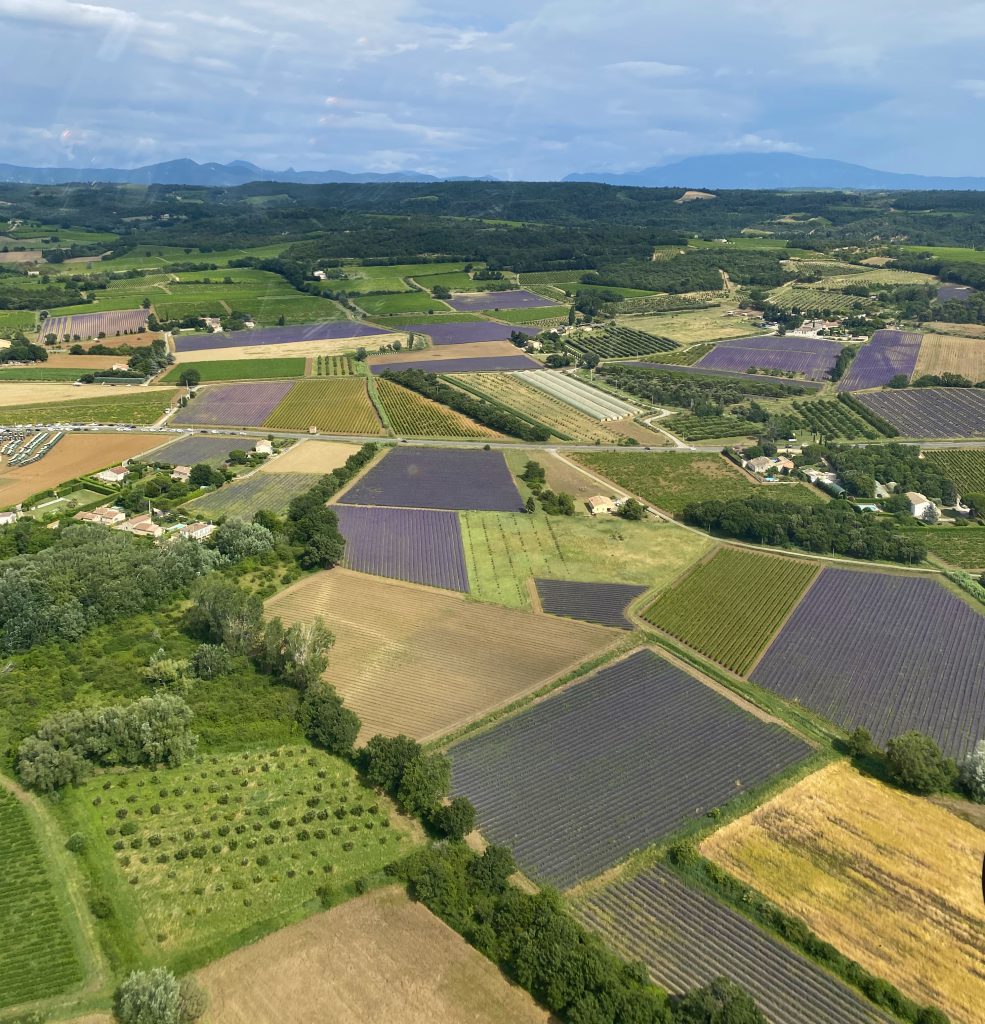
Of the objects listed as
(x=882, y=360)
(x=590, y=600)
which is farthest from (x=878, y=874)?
(x=882, y=360)

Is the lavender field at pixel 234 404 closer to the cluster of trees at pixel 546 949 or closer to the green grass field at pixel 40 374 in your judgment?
the green grass field at pixel 40 374

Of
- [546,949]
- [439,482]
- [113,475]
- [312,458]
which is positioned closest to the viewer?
[546,949]

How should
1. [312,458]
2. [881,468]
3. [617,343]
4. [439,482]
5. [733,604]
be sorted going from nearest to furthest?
1. [733,604]
2. [439,482]
3. [881,468]
4. [312,458]
5. [617,343]

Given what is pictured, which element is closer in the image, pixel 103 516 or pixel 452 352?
pixel 103 516

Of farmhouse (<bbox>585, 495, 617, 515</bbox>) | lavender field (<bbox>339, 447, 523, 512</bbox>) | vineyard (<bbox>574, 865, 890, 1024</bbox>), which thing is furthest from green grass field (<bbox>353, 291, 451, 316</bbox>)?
vineyard (<bbox>574, 865, 890, 1024</bbox>)

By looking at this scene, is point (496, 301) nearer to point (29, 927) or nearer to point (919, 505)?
point (919, 505)

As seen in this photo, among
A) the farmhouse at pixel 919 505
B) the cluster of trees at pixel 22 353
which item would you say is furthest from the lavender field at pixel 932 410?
the cluster of trees at pixel 22 353
